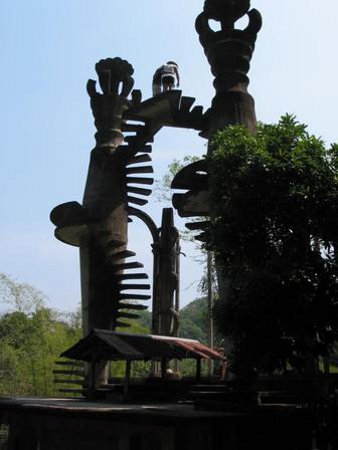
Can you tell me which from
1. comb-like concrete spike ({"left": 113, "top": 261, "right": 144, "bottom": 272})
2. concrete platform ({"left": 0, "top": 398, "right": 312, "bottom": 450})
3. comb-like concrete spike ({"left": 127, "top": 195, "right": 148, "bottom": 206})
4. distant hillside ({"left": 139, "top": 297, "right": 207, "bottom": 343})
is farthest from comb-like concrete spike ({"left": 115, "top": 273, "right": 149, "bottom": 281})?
distant hillside ({"left": 139, "top": 297, "right": 207, "bottom": 343})

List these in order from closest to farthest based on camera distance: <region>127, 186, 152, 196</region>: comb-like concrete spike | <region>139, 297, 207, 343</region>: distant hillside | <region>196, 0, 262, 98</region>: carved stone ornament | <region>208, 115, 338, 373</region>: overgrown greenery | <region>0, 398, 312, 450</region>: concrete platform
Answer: <region>0, 398, 312, 450</region>: concrete platform
<region>208, 115, 338, 373</region>: overgrown greenery
<region>196, 0, 262, 98</region>: carved stone ornament
<region>127, 186, 152, 196</region>: comb-like concrete spike
<region>139, 297, 207, 343</region>: distant hillside

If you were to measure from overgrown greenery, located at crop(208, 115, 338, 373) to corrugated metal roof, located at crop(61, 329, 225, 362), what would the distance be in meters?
A: 2.35

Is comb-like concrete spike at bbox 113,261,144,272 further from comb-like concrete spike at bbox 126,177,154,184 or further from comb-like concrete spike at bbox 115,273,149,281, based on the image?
comb-like concrete spike at bbox 126,177,154,184

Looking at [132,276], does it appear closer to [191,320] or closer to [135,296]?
[135,296]

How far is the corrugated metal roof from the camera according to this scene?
8680mm

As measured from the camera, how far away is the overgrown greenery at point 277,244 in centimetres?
627

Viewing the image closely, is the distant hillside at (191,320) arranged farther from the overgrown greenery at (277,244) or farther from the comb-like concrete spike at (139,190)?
the overgrown greenery at (277,244)

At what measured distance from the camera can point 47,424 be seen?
8.40 meters

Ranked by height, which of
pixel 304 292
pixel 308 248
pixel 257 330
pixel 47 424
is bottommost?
pixel 47 424

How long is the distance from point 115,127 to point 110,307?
448 cm

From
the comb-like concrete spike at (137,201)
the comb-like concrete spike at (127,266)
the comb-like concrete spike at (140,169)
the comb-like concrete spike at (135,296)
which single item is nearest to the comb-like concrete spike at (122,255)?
the comb-like concrete spike at (127,266)

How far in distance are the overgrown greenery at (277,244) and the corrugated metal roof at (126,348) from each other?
235cm

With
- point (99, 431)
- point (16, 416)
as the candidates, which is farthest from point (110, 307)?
point (99, 431)

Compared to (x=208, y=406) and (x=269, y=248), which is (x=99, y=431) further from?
(x=269, y=248)
